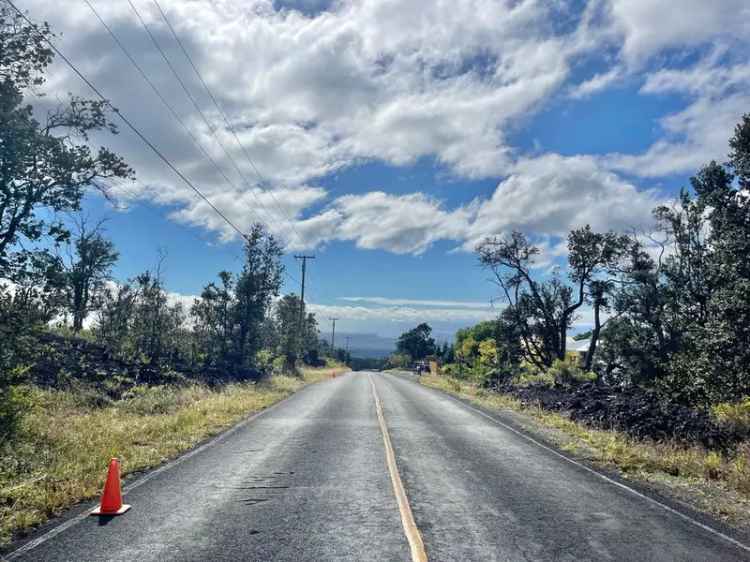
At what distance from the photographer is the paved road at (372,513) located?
576cm

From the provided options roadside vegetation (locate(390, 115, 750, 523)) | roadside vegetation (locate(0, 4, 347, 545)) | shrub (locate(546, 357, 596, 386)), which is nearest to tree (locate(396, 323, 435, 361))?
roadside vegetation (locate(390, 115, 750, 523))

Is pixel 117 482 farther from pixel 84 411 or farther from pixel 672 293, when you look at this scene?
pixel 672 293

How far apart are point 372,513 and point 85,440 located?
22.2 feet

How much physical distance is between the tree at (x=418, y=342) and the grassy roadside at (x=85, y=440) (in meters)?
107

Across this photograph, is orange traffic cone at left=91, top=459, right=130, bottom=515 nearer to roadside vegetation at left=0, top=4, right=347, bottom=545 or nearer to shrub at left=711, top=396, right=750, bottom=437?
roadside vegetation at left=0, top=4, right=347, bottom=545

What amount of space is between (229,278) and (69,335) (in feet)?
48.1

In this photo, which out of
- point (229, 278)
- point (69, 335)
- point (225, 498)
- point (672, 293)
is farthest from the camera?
point (229, 278)

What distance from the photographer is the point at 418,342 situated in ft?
417

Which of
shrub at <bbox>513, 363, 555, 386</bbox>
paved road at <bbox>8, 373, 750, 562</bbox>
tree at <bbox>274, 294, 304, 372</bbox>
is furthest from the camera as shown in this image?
tree at <bbox>274, 294, 304, 372</bbox>

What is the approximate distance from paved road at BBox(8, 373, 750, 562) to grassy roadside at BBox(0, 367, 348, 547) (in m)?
0.74

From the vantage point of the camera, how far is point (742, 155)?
19.4m

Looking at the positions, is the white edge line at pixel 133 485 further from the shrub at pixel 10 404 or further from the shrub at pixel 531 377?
the shrub at pixel 531 377

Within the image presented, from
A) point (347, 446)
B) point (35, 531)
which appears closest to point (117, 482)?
point (35, 531)

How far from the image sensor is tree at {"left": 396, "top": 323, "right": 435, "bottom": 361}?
125m
